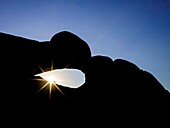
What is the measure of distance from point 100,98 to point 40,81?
2.20 feet

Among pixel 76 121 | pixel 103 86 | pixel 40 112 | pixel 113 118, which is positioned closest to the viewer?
pixel 40 112

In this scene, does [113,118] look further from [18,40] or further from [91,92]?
[18,40]

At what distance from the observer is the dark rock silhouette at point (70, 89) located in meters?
1.43

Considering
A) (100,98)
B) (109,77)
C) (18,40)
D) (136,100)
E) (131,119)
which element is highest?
(18,40)

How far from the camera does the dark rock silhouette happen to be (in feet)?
4.71

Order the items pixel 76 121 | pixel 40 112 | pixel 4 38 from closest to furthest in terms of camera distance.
A: pixel 4 38 → pixel 40 112 → pixel 76 121

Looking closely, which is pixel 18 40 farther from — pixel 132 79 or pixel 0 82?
pixel 132 79

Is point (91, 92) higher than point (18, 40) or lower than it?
lower

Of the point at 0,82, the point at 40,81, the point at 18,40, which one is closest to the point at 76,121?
the point at 40,81

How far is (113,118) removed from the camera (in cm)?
186

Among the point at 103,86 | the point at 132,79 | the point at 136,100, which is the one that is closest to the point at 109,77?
the point at 103,86

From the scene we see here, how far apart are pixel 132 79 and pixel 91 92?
489mm

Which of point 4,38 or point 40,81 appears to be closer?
point 4,38

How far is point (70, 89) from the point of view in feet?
5.92
